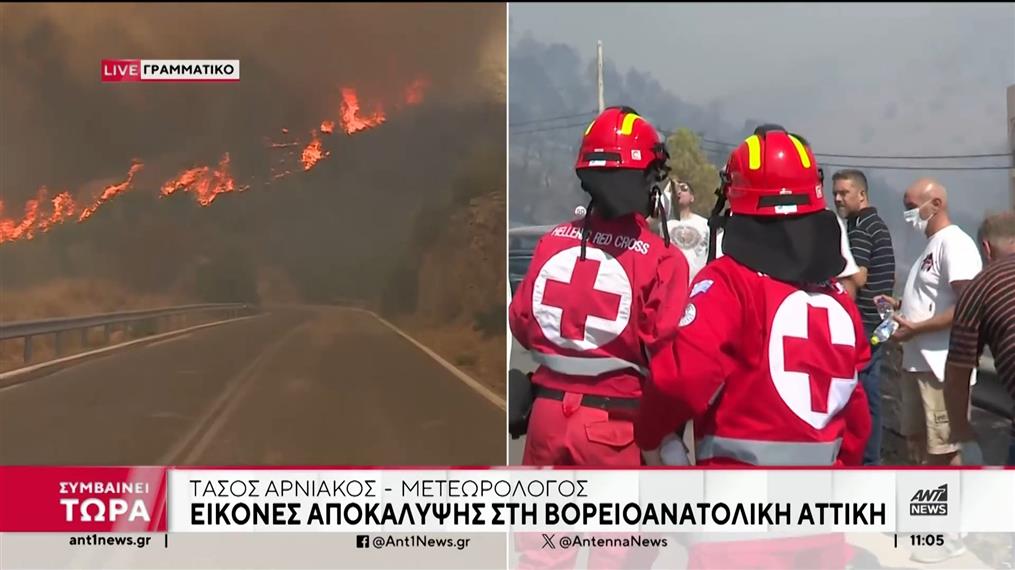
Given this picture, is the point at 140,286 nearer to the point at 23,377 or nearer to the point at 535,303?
the point at 23,377

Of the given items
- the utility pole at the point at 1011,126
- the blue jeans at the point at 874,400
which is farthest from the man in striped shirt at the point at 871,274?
the utility pole at the point at 1011,126

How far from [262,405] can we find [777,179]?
5.26 ft

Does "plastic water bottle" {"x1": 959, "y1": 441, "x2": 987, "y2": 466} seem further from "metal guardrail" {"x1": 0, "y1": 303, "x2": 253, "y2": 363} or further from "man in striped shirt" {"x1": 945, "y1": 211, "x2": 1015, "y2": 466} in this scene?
"metal guardrail" {"x1": 0, "y1": 303, "x2": 253, "y2": 363}

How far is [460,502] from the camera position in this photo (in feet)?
8.21

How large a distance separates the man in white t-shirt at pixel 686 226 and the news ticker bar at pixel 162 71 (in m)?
1.34

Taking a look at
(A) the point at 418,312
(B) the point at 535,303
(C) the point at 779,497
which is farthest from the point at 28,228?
(C) the point at 779,497

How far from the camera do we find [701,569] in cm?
209

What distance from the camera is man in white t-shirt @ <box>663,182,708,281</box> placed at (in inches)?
97.3

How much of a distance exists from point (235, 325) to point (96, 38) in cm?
95

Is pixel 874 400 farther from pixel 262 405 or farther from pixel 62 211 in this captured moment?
pixel 62 211

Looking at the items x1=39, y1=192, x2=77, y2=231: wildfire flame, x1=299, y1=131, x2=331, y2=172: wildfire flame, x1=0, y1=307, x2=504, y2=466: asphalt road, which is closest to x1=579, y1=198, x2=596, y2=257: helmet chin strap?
x1=0, y1=307, x2=504, y2=466: asphalt road

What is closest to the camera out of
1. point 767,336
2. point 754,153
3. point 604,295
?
point 767,336

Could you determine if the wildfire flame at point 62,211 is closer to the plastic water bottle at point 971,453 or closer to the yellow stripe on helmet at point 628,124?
the yellow stripe on helmet at point 628,124

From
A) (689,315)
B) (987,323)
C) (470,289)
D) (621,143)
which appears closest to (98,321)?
(470,289)
